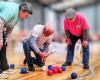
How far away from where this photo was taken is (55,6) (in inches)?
722

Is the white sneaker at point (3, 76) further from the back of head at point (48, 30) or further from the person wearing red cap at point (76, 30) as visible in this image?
the person wearing red cap at point (76, 30)

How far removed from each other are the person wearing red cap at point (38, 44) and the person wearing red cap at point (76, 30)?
1.28 feet

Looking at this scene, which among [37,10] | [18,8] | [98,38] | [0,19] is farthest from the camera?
[37,10]

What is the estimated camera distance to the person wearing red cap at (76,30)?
15.7ft

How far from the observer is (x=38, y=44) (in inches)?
194

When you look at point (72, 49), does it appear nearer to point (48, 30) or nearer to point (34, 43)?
point (48, 30)

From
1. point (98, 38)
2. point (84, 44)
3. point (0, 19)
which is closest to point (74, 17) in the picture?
point (84, 44)

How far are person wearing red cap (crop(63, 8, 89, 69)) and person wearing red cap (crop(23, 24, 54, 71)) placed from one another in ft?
1.28

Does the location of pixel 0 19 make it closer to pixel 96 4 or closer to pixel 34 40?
pixel 34 40

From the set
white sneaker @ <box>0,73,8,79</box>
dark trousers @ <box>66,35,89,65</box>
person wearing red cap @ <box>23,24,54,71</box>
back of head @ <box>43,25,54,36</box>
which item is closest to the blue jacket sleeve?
person wearing red cap @ <box>23,24,54,71</box>

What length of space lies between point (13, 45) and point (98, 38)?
22.0 ft

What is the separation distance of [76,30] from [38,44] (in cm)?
66

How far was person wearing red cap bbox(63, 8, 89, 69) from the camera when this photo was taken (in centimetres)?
478

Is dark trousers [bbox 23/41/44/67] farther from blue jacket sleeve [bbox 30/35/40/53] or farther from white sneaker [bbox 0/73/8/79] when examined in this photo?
white sneaker [bbox 0/73/8/79]
